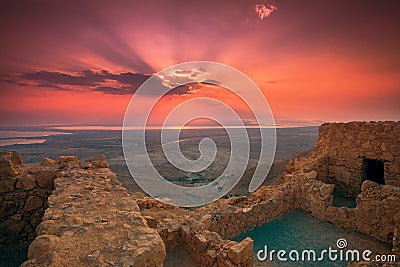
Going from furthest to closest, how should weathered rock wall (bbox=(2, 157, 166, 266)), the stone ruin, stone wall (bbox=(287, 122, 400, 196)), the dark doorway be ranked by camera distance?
the dark doorway
stone wall (bbox=(287, 122, 400, 196))
the stone ruin
weathered rock wall (bbox=(2, 157, 166, 266))

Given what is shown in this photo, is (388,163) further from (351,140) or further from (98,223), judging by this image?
(98,223)

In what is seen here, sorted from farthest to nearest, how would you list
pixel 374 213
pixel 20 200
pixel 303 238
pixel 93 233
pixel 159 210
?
pixel 159 210
pixel 303 238
pixel 374 213
pixel 20 200
pixel 93 233

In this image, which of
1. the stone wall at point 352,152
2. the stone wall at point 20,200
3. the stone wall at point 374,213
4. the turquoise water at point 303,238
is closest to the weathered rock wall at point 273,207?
the turquoise water at point 303,238

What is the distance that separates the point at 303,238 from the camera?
702 cm

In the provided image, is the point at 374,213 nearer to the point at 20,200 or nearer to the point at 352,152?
the point at 352,152

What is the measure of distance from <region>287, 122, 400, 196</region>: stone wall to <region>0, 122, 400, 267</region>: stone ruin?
3 centimetres

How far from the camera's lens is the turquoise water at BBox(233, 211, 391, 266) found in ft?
20.5

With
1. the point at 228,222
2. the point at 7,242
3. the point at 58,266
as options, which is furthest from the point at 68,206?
the point at 228,222

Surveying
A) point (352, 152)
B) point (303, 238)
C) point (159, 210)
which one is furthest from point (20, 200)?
point (352, 152)

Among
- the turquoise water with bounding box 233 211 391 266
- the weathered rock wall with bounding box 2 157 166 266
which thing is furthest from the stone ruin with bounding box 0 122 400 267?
the turquoise water with bounding box 233 211 391 266

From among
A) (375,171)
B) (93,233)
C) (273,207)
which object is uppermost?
(93,233)

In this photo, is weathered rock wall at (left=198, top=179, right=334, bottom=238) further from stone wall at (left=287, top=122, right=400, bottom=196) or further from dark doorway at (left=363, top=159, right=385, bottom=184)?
dark doorway at (left=363, top=159, right=385, bottom=184)

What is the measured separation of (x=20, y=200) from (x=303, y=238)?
8.52m

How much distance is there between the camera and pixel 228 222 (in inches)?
284
